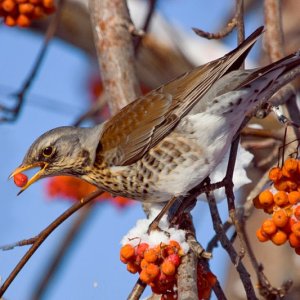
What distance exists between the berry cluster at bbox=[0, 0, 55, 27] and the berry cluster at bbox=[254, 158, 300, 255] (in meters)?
1.49

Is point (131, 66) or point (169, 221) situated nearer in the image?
point (169, 221)

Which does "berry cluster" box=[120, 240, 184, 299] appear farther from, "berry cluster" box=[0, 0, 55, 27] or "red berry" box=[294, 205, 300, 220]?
"berry cluster" box=[0, 0, 55, 27]

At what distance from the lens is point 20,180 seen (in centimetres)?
323

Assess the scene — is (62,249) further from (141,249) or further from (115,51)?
(141,249)

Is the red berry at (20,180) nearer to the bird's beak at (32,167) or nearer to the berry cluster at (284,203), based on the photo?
the bird's beak at (32,167)

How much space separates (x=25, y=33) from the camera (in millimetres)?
6090

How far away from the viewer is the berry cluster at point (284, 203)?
2637 millimetres

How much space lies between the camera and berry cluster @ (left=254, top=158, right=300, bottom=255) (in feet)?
8.65

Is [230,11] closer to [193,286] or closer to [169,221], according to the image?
[169,221]

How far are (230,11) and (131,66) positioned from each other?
286 cm

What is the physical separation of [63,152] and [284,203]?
1213 mm

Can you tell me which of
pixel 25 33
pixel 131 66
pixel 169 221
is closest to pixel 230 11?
pixel 25 33

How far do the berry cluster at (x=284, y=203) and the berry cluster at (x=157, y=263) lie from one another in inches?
12.7

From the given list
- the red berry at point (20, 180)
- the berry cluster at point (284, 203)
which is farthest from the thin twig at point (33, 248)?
the berry cluster at point (284, 203)
